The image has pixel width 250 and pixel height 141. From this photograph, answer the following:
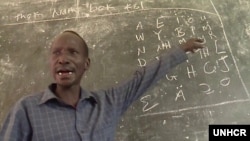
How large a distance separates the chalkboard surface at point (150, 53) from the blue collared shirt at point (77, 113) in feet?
1.19

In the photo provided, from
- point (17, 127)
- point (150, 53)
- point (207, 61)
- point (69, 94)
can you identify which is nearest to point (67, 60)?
point (69, 94)

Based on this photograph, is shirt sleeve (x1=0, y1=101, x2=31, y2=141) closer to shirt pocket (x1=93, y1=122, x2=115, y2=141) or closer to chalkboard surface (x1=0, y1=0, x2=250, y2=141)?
shirt pocket (x1=93, y1=122, x2=115, y2=141)

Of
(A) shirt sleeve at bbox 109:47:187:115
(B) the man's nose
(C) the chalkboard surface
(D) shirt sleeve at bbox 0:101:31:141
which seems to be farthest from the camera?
(C) the chalkboard surface

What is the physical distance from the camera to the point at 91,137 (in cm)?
107

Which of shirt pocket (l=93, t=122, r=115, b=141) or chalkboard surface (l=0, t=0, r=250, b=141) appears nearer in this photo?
shirt pocket (l=93, t=122, r=115, b=141)

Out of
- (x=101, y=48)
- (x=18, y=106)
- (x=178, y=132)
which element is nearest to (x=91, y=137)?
(x=18, y=106)

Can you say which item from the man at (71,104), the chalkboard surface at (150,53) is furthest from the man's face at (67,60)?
the chalkboard surface at (150,53)

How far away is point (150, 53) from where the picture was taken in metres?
1.64

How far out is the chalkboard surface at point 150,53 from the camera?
5.07ft

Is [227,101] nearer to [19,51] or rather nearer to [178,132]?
[178,132]

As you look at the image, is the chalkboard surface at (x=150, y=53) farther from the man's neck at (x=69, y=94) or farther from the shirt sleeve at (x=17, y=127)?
the shirt sleeve at (x=17, y=127)

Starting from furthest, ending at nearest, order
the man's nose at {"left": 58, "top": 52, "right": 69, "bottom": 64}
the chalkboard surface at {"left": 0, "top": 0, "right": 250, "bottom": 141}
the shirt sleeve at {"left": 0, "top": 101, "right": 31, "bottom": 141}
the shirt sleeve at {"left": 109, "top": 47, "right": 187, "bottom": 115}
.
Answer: the chalkboard surface at {"left": 0, "top": 0, "right": 250, "bottom": 141}
the shirt sleeve at {"left": 109, "top": 47, "right": 187, "bottom": 115}
the man's nose at {"left": 58, "top": 52, "right": 69, "bottom": 64}
the shirt sleeve at {"left": 0, "top": 101, "right": 31, "bottom": 141}

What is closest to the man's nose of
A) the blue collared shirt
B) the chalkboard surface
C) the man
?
the man

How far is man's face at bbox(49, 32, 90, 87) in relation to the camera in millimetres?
1104
